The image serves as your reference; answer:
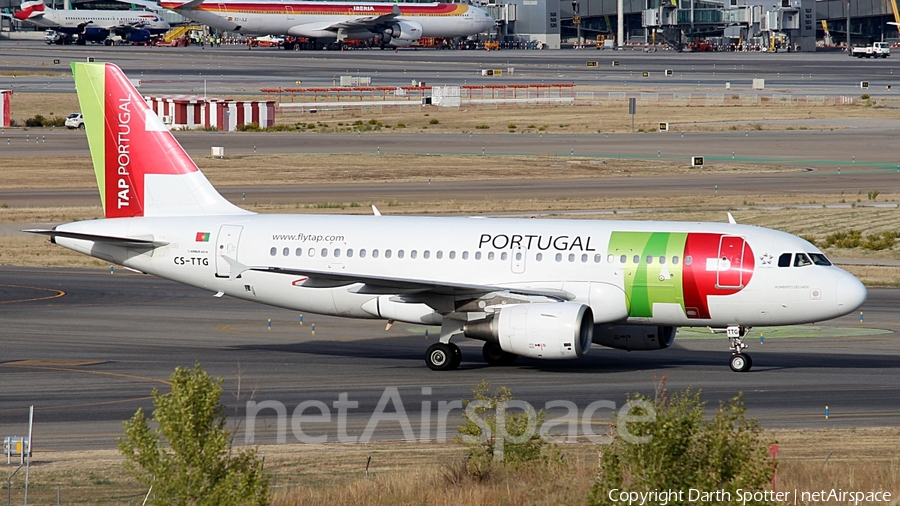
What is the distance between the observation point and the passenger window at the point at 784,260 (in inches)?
1245

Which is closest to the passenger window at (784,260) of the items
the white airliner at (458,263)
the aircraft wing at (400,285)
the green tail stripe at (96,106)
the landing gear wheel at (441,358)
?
the white airliner at (458,263)

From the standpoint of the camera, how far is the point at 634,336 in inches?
1312

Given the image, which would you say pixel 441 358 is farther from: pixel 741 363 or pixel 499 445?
pixel 499 445

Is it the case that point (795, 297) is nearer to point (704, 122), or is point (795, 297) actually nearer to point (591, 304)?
point (591, 304)

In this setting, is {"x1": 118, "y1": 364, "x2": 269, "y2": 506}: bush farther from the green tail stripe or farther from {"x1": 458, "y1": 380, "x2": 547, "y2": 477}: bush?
the green tail stripe

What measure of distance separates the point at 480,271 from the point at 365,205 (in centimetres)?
3191

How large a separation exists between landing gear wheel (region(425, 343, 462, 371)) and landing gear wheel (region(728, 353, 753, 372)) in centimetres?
766

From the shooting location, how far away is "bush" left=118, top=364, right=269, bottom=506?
47.6 ft

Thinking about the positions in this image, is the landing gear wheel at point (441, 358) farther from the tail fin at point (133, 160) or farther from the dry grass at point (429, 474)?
the dry grass at point (429, 474)

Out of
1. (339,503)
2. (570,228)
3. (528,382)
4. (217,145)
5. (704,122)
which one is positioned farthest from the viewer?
(704,122)

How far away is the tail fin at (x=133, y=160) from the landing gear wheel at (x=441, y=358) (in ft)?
26.8

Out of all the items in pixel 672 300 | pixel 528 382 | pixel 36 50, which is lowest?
pixel 528 382

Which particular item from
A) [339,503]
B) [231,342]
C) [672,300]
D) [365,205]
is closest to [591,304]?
[672,300]

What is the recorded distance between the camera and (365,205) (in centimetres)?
6431
